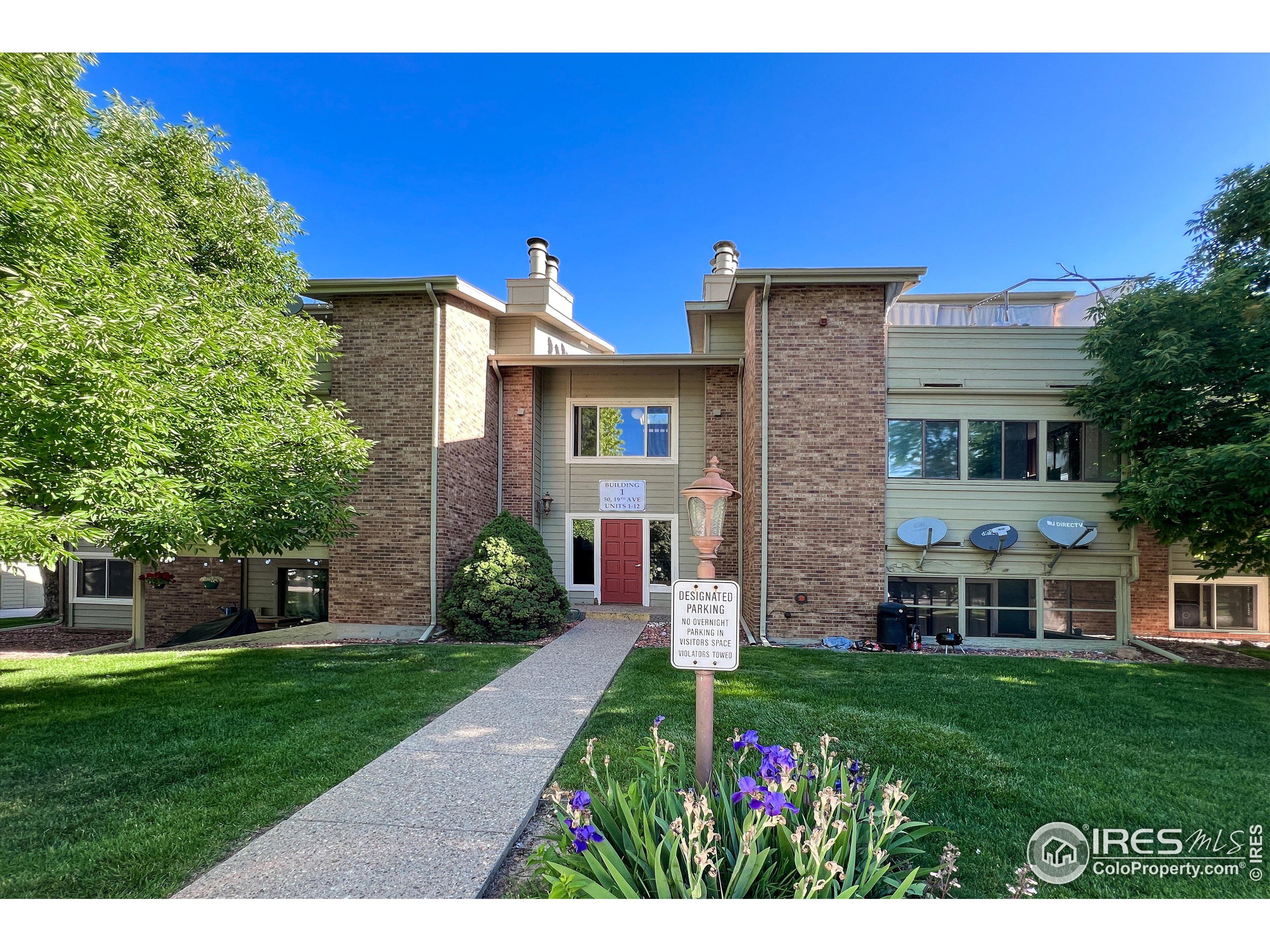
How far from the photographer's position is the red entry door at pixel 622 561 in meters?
12.0

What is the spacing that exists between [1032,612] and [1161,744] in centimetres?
581

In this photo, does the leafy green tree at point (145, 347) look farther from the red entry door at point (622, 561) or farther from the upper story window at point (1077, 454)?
the upper story window at point (1077, 454)

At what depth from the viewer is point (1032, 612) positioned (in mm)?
9773

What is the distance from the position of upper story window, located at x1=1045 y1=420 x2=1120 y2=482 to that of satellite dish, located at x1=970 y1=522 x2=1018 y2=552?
4.51 feet

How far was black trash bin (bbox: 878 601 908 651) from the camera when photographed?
9.01 m

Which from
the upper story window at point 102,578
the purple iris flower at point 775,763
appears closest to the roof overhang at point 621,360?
the purple iris flower at point 775,763

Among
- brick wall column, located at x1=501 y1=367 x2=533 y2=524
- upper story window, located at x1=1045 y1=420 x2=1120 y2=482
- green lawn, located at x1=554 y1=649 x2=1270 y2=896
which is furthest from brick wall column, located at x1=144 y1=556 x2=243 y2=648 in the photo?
upper story window, located at x1=1045 y1=420 x2=1120 y2=482

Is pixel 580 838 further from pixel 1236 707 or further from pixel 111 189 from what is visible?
pixel 111 189

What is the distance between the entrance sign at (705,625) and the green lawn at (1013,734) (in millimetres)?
1558

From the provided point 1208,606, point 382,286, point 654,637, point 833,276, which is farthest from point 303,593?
point 1208,606

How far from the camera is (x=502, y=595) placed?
933 cm

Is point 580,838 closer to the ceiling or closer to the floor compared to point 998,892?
closer to the ceiling

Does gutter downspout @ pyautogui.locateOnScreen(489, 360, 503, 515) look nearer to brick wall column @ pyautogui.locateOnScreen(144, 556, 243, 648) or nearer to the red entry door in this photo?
the red entry door
